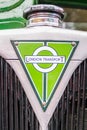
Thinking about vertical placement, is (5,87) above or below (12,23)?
below

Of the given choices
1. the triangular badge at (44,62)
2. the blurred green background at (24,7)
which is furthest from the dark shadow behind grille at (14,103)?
the blurred green background at (24,7)

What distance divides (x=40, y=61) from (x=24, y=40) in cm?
10

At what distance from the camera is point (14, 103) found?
1615 mm

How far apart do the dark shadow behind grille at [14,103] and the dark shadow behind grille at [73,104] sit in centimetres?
9

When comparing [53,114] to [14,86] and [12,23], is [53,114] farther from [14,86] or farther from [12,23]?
[12,23]

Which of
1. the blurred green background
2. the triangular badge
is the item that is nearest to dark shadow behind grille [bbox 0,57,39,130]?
the triangular badge

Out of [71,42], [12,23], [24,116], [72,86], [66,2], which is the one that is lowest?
[24,116]

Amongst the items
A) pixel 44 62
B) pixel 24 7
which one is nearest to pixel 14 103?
pixel 44 62

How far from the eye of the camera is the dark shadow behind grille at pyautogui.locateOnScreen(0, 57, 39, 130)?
161cm

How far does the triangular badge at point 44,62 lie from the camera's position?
1.58 metres

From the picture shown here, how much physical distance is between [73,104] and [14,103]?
0.78ft

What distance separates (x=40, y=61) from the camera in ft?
5.18

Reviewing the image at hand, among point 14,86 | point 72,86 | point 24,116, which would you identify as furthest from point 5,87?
point 72,86

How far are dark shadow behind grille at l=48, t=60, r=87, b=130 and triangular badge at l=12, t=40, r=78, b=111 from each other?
0.19 feet
